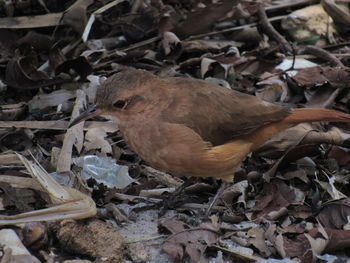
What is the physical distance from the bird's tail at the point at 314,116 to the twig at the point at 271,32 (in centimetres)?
163

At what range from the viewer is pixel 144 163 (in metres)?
5.73

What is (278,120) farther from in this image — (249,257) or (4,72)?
(4,72)

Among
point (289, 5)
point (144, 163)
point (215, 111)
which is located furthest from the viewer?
point (289, 5)

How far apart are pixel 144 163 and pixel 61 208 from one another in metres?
1.41

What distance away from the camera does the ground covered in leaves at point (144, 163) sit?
4594 millimetres

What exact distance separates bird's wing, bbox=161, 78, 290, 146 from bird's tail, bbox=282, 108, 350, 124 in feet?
0.21

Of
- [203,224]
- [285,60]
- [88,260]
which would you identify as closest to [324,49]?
[285,60]

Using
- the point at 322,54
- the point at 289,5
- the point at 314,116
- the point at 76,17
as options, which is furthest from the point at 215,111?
the point at 289,5

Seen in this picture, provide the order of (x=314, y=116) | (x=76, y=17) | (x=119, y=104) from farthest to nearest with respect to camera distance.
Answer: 1. (x=76, y=17)
2. (x=314, y=116)
3. (x=119, y=104)

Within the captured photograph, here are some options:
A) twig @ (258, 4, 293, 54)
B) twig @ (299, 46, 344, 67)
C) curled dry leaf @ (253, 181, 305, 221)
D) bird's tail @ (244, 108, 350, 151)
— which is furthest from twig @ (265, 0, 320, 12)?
curled dry leaf @ (253, 181, 305, 221)

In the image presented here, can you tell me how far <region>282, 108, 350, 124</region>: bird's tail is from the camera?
5.54 meters

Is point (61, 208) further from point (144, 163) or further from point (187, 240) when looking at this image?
point (144, 163)

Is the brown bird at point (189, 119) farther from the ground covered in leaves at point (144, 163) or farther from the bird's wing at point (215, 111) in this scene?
the ground covered in leaves at point (144, 163)

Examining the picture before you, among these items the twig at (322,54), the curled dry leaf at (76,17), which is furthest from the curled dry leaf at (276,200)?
the curled dry leaf at (76,17)
